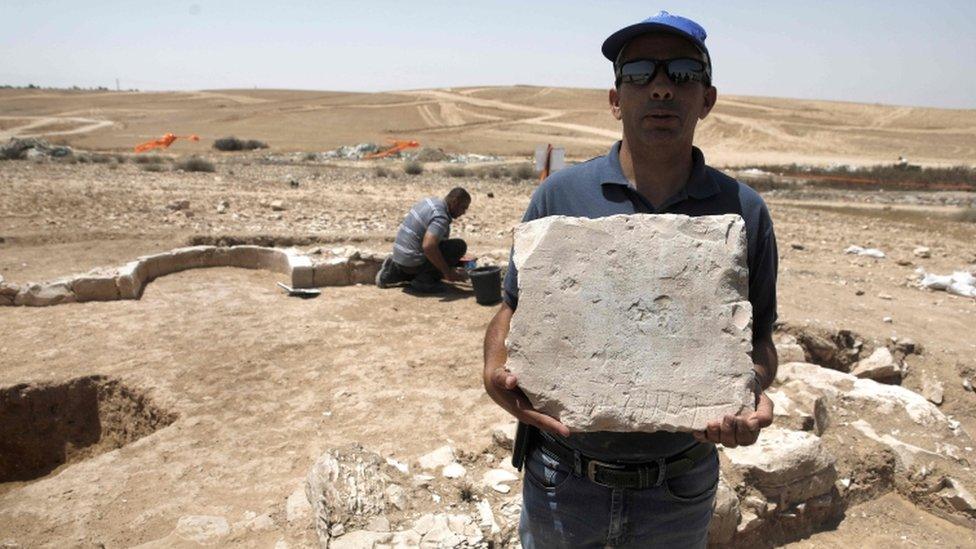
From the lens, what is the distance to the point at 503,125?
4275 centimetres

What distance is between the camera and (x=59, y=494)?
161 inches

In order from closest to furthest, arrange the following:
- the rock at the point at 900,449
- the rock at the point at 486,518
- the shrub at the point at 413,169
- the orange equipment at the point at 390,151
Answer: the rock at the point at 486,518 < the rock at the point at 900,449 < the shrub at the point at 413,169 < the orange equipment at the point at 390,151

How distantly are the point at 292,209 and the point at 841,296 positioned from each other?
30.2 feet

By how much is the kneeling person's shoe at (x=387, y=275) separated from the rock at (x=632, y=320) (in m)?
6.11

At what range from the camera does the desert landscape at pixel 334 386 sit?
382 cm

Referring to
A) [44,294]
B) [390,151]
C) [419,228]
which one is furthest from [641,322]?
[390,151]

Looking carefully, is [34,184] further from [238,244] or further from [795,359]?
[795,359]

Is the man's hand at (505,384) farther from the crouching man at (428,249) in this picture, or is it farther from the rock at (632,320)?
the crouching man at (428,249)

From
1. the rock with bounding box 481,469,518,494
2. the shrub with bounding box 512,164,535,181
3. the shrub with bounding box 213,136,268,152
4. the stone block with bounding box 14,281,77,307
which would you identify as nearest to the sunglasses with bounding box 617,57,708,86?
the rock with bounding box 481,469,518,494

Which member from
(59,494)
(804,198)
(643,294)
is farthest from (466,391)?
(804,198)

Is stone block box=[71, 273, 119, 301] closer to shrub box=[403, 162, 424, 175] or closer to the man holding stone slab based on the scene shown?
the man holding stone slab

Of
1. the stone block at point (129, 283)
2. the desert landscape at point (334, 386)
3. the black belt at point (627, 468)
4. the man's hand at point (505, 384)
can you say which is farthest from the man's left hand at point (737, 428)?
the stone block at point (129, 283)

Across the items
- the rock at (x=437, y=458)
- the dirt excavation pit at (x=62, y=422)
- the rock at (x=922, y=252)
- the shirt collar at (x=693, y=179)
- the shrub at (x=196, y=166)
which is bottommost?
the dirt excavation pit at (x=62, y=422)

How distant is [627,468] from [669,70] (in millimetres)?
1174
